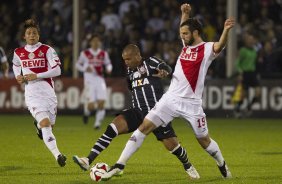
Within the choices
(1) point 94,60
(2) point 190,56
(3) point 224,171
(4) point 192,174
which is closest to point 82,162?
(4) point 192,174

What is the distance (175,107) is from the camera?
1007 cm

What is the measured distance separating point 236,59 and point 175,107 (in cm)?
1580

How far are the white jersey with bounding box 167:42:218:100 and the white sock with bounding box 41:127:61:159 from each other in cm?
204

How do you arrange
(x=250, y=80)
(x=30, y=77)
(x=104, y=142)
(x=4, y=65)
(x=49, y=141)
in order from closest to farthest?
1. (x=104, y=142)
2. (x=49, y=141)
3. (x=30, y=77)
4. (x=4, y=65)
5. (x=250, y=80)

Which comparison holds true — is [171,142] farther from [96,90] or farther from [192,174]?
[96,90]

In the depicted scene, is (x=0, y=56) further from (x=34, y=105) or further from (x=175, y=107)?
(x=175, y=107)

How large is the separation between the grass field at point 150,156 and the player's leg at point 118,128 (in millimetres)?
408

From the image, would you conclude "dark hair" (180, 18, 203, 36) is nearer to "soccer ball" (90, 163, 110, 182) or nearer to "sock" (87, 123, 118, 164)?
"sock" (87, 123, 118, 164)

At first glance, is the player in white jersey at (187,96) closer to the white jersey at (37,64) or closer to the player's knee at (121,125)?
the player's knee at (121,125)

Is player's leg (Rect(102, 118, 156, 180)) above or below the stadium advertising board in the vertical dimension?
above

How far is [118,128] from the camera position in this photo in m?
10.8

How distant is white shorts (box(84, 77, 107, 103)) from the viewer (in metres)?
20.7

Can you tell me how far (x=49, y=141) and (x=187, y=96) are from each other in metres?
2.30

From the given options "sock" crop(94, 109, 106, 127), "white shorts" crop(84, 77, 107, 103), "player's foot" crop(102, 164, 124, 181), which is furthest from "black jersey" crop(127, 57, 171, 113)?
"white shorts" crop(84, 77, 107, 103)
